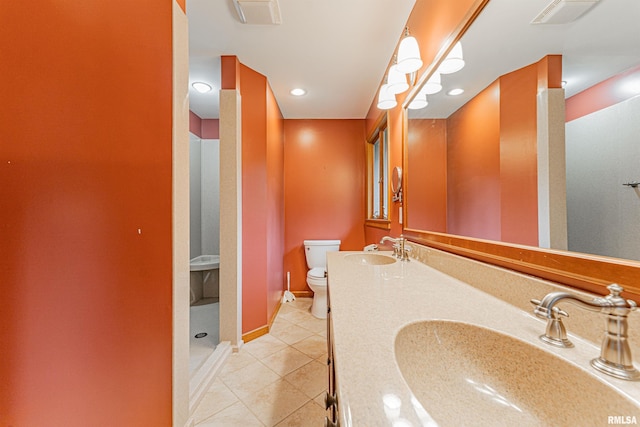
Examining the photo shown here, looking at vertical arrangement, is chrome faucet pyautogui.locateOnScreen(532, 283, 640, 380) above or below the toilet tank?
above

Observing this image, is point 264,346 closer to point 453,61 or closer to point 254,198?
point 254,198

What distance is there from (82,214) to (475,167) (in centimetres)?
135

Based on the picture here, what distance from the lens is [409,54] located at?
3.97ft

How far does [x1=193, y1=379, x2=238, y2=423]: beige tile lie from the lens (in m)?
1.24

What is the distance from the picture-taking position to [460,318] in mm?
594

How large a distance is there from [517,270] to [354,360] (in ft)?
1.96

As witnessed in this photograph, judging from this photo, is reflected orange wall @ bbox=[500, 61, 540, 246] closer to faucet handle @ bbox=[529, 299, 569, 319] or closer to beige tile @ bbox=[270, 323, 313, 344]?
faucet handle @ bbox=[529, 299, 569, 319]

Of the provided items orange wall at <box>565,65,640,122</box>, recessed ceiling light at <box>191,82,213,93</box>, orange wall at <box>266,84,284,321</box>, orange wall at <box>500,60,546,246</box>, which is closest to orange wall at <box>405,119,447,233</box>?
orange wall at <box>500,60,546,246</box>

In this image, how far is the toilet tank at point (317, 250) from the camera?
2850 mm

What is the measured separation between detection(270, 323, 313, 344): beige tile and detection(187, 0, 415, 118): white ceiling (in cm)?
235

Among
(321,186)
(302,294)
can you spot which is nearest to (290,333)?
(302,294)

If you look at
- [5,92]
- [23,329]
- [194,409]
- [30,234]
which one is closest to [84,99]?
[5,92]

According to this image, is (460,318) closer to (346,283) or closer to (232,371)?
(346,283)

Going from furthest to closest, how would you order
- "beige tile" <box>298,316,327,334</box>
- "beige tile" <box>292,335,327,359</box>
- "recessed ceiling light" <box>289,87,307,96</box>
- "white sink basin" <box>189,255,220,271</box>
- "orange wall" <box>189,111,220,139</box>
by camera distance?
1. "orange wall" <box>189,111,220,139</box>
2. "white sink basin" <box>189,255,220,271</box>
3. "recessed ceiling light" <box>289,87,307,96</box>
4. "beige tile" <box>298,316,327,334</box>
5. "beige tile" <box>292,335,327,359</box>
